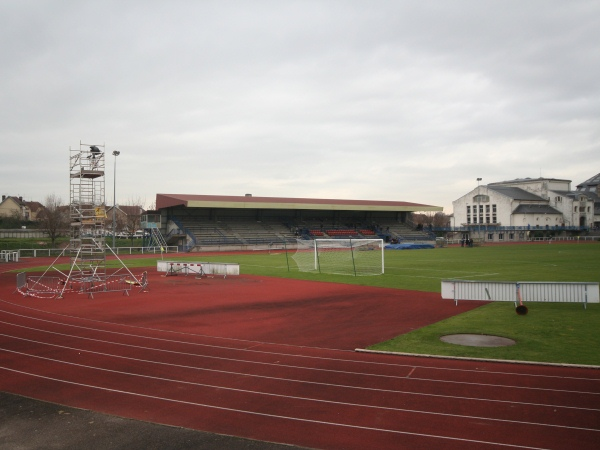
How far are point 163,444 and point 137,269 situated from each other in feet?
117

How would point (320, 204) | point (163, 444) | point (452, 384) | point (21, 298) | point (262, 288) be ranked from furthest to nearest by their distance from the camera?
point (320, 204) → point (262, 288) → point (21, 298) → point (452, 384) → point (163, 444)

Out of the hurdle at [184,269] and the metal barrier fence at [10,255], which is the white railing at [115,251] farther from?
the hurdle at [184,269]

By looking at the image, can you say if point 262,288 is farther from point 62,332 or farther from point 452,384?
point 452,384

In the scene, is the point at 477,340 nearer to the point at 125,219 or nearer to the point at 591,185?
the point at 125,219

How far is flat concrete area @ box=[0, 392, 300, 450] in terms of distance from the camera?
8.18 meters

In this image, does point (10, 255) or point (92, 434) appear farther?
point (10, 255)

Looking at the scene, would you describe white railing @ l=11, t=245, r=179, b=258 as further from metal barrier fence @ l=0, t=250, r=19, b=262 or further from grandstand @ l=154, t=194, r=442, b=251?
grandstand @ l=154, t=194, r=442, b=251

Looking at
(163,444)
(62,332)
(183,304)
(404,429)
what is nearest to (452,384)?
(404,429)

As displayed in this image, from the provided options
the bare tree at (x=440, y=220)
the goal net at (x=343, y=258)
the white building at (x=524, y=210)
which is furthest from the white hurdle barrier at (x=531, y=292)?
the bare tree at (x=440, y=220)

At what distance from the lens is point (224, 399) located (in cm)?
1022

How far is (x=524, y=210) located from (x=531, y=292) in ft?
296

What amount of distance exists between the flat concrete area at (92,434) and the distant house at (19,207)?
118382mm

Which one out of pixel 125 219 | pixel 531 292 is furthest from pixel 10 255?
pixel 125 219

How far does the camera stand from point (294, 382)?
11258 mm
